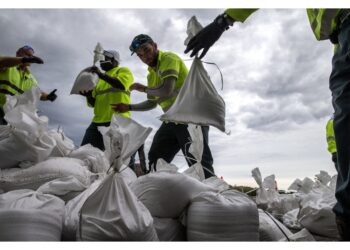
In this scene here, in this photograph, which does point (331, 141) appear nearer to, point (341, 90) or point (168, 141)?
point (168, 141)

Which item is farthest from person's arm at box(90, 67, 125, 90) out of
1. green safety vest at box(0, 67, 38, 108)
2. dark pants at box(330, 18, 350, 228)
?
dark pants at box(330, 18, 350, 228)

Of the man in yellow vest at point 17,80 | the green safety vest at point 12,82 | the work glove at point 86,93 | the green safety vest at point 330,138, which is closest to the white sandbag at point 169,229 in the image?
the green safety vest at point 330,138

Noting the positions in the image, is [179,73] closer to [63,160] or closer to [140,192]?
[63,160]

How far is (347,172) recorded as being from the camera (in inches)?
49.0

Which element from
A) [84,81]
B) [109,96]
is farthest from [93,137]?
[84,81]

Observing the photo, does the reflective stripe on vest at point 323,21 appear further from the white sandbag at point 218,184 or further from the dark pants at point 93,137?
the dark pants at point 93,137

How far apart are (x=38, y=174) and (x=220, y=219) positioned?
0.99 metres

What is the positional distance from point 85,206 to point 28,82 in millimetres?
3115

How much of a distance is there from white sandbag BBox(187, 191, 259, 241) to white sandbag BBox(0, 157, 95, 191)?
2.25ft

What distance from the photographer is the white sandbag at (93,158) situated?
6.89ft

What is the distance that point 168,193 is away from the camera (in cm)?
Answer: 149

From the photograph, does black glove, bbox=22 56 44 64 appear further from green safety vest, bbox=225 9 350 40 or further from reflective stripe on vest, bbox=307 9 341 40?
reflective stripe on vest, bbox=307 9 341 40

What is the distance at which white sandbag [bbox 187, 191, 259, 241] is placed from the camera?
1.40 metres

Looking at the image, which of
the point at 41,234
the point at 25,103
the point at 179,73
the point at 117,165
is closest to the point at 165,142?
the point at 179,73
